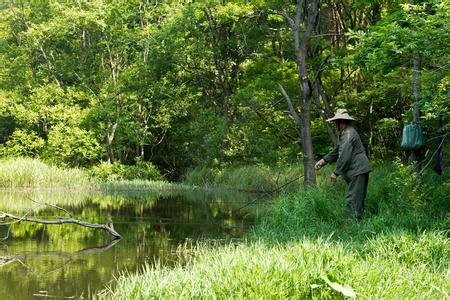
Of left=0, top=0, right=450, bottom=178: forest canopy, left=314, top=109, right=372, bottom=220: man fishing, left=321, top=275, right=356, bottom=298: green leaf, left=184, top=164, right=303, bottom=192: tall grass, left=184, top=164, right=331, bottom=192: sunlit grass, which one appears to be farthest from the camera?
left=0, top=0, right=450, bottom=178: forest canopy

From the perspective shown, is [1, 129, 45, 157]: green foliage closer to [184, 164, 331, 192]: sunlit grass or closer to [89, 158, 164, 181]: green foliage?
[89, 158, 164, 181]: green foliage

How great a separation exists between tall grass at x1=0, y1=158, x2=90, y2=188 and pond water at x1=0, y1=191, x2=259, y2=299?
3.24 meters

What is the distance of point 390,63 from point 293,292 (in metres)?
5.34

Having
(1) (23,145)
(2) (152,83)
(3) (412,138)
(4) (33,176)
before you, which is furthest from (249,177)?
(1) (23,145)

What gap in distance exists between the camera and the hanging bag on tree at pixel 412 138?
8.96 m

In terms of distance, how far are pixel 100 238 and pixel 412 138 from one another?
221 inches

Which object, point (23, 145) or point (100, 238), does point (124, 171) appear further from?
point (100, 238)

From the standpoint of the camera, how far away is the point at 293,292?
4441 mm

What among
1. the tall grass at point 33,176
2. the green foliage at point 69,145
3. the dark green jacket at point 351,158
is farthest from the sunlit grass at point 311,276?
the green foliage at point 69,145

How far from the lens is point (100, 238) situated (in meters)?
10.4

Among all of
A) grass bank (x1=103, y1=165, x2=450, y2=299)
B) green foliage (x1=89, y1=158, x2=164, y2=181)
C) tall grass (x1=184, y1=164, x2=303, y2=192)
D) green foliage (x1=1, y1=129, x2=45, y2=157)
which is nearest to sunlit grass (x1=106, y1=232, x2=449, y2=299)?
grass bank (x1=103, y1=165, x2=450, y2=299)

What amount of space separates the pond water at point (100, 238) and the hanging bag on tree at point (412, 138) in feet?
9.97

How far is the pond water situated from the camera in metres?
7.05

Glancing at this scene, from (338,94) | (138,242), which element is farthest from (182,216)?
(338,94)
